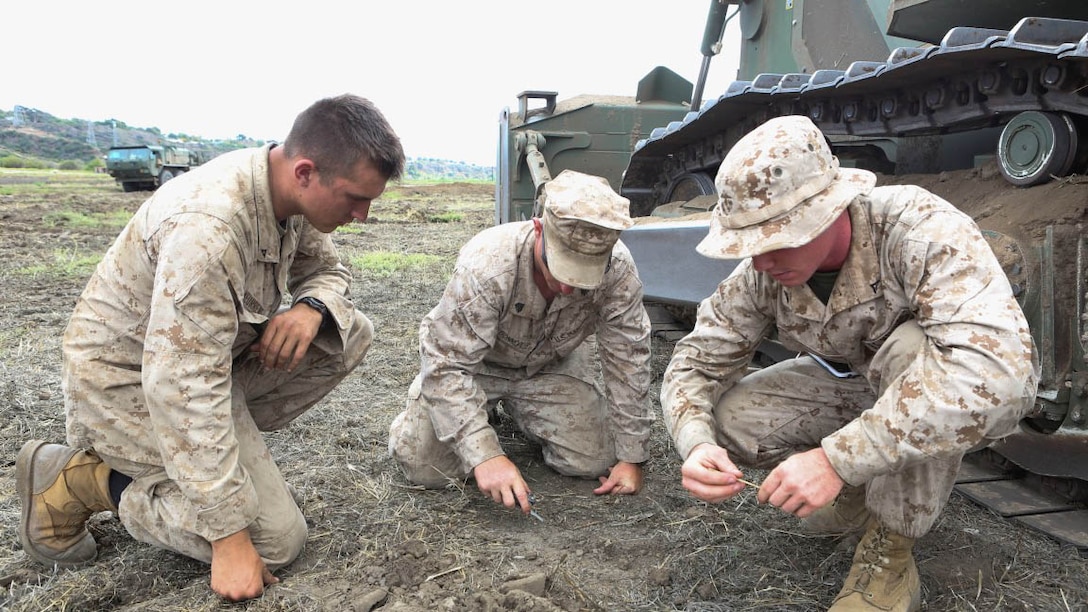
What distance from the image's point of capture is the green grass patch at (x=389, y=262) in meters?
9.98

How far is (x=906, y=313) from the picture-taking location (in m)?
2.56

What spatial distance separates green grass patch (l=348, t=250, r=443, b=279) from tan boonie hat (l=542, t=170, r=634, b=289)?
257 inches

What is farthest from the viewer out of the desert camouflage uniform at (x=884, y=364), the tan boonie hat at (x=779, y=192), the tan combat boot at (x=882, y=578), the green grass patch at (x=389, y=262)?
the green grass patch at (x=389, y=262)

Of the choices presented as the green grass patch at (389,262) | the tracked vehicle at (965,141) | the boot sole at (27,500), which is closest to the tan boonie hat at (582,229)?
the tracked vehicle at (965,141)

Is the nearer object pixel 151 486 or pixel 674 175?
pixel 151 486

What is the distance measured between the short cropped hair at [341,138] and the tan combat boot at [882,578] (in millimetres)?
1814

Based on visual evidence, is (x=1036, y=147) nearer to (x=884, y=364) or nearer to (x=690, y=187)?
(x=884, y=364)

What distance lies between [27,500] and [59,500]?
0.12m

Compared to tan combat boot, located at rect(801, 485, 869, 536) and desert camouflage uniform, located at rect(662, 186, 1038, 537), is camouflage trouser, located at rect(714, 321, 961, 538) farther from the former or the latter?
tan combat boot, located at rect(801, 485, 869, 536)

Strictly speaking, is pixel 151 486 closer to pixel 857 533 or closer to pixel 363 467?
pixel 363 467

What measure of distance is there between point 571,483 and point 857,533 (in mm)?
1172

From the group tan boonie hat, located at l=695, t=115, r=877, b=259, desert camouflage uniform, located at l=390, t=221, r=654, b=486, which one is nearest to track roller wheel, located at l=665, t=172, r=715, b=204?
desert camouflage uniform, located at l=390, t=221, r=654, b=486

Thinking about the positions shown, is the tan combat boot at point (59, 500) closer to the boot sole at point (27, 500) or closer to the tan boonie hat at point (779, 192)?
the boot sole at point (27, 500)

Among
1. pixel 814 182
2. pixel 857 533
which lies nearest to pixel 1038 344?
pixel 857 533
